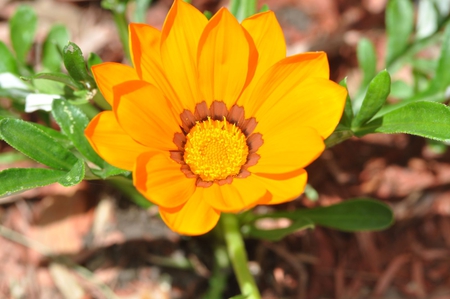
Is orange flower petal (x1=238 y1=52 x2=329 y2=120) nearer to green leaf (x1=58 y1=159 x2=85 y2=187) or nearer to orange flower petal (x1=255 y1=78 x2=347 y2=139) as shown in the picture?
orange flower petal (x1=255 y1=78 x2=347 y2=139)

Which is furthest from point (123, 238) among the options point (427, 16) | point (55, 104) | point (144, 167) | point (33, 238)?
point (427, 16)

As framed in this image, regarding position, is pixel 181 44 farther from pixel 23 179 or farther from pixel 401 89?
pixel 401 89

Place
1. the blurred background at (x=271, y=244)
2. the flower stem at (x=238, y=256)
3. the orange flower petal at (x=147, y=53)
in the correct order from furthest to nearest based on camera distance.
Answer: the blurred background at (x=271, y=244)
the flower stem at (x=238, y=256)
the orange flower petal at (x=147, y=53)

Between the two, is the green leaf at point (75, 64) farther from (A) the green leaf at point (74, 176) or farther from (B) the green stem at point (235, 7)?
(B) the green stem at point (235, 7)

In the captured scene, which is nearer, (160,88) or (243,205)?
(243,205)

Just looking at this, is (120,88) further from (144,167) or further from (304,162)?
(304,162)

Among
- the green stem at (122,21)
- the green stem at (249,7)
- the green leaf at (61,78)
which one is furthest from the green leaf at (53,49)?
the green stem at (249,7)

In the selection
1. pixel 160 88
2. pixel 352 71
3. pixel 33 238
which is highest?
pixel 160 88
